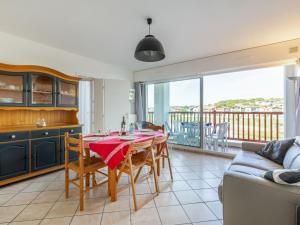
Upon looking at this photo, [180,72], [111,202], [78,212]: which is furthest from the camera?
[180,72]

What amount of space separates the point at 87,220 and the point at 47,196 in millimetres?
805

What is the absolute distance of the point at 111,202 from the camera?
2045 mm

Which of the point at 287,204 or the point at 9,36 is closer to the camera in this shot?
the point at 287,204

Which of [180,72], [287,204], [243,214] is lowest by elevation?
[243,214]

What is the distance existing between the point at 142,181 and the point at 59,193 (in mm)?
1131

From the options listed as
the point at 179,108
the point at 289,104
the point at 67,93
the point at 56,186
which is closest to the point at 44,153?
the point at 56,186

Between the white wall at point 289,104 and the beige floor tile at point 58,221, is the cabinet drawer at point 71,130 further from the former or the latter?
the white wall at point 289,104

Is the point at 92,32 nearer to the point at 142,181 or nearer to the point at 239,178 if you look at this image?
the point at 142,181

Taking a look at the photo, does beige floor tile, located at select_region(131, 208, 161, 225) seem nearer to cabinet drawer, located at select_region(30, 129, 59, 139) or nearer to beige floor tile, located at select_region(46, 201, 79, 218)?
beige floor tile, located at select_region(46, 201, 79, 218)

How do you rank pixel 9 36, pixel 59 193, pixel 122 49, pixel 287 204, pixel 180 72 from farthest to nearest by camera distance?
pixel 180 72 → pixel 122 49 → pixel 9 36 → pixel 59 193 → pixel 287 204

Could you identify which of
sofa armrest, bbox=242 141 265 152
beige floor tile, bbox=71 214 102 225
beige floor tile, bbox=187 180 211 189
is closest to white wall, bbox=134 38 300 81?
sofa armrest, bbox=242 141 265 152

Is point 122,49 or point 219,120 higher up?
point 122,49

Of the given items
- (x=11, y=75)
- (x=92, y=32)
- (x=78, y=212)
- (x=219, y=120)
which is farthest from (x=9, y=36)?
(x=219, y=120)

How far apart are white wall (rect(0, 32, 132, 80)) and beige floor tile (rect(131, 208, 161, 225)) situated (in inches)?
117
